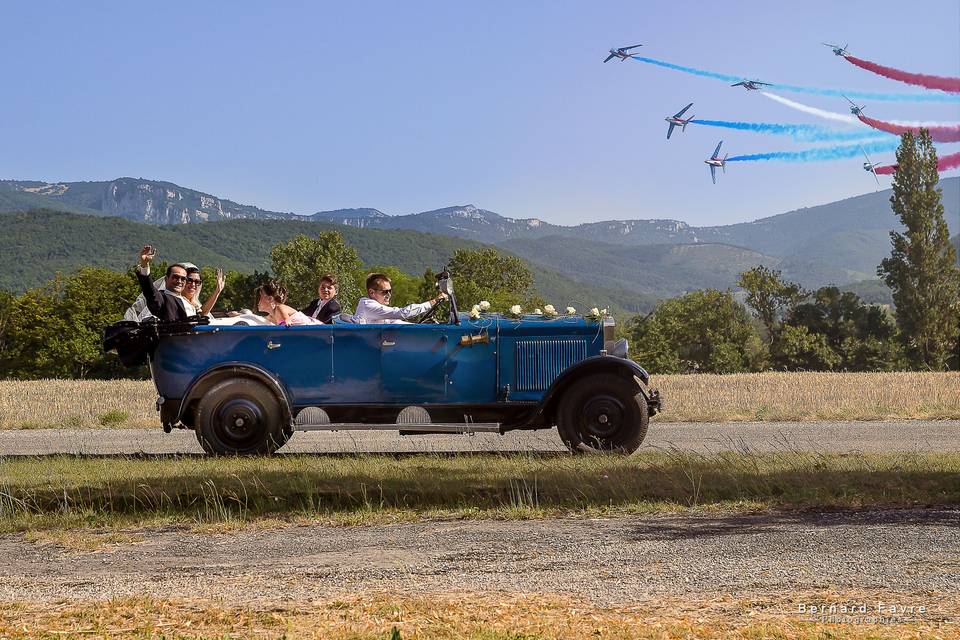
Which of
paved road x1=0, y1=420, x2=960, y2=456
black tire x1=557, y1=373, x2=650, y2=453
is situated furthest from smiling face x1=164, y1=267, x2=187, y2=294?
black tire x1=557, y1=373, x2=650, y2=453

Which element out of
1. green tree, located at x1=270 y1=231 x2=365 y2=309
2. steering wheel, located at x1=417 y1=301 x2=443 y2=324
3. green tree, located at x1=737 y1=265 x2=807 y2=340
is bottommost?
steering wheel, located at x1=417 y1=301 x2=443 y2=324

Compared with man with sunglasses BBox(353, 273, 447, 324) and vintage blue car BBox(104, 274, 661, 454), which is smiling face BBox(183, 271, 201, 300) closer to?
vintage blue car BBox(104, 274, 661, 454)

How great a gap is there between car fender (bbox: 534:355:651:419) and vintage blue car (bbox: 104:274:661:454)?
0.04ft

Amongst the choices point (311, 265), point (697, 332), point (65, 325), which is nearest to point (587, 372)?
point (65, 325)

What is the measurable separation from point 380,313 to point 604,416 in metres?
2.60

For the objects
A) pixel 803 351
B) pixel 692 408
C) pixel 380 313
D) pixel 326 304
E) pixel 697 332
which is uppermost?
pixel 326 304

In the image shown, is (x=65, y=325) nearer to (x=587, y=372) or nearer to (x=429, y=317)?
(x=429, y=317)

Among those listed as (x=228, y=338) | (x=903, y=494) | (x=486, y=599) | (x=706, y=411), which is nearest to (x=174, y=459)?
(x=228, y=338)

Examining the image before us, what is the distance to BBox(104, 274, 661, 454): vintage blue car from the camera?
33.0 feet

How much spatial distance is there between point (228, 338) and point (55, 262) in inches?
7843

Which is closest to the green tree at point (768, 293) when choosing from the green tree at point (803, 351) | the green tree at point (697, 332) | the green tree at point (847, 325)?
the green tree at point (847, 325)

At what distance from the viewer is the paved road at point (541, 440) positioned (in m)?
11.2

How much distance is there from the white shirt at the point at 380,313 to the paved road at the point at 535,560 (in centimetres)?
376

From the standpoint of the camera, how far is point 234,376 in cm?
1013
